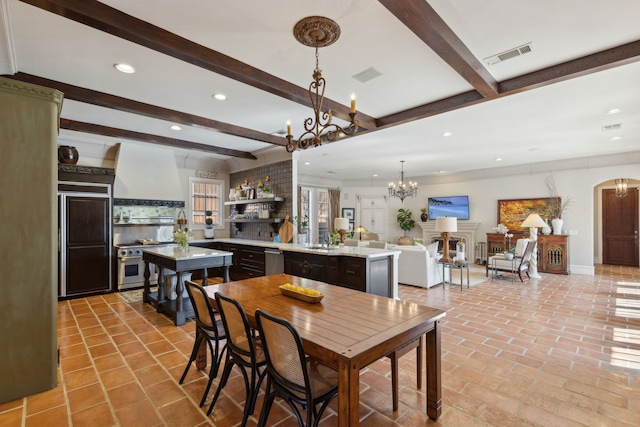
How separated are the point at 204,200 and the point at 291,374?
21.3 feet

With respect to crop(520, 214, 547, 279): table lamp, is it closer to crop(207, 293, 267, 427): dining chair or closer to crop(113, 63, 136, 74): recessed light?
crop(207, 293, 267, 427): dining chair

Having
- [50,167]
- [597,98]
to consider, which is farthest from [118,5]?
[597,98]

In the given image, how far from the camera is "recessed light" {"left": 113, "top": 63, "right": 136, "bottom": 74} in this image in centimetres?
292

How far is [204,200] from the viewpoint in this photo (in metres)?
7.44

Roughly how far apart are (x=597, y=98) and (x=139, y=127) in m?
6.36

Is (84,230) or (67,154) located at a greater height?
(67,154)

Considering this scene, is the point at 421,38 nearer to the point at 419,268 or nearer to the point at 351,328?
the point at 351,328

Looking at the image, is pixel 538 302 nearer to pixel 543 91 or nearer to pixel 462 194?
pixel 543 91

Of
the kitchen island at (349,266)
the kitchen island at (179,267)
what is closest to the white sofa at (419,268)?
the kitchen island at (349,266)

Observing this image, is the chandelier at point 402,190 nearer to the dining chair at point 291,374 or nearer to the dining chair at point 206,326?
the dining chair at point 206,326

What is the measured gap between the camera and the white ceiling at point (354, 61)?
2.16m

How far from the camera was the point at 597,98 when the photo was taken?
367cm

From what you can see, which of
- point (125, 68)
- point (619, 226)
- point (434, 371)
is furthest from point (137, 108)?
point (619, 226)

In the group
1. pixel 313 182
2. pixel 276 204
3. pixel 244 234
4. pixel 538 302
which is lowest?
pixel 538 302
